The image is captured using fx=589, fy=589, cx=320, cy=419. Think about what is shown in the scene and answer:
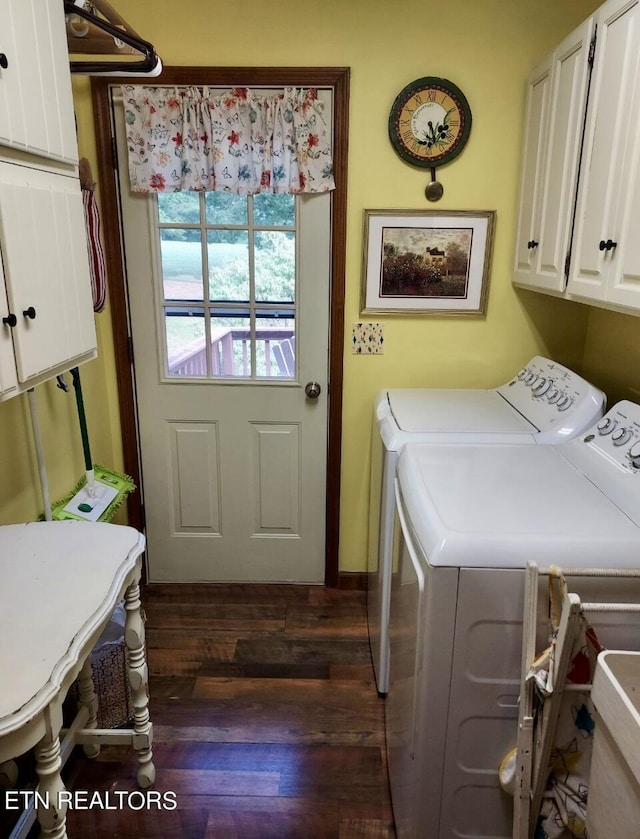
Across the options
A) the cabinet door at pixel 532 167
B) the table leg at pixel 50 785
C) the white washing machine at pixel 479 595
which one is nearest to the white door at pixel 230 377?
the cabinet door at pixel 532 167

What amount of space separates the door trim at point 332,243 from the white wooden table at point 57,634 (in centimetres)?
104

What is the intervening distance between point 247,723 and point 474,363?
163 centimetres

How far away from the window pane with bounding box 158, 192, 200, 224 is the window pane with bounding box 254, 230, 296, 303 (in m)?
0.26

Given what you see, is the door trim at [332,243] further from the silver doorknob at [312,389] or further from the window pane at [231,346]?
the window pane at [231,346]

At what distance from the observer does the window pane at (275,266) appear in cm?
239

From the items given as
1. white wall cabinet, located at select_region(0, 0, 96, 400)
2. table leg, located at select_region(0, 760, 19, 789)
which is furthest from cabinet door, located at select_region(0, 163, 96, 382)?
table leg, located at select_region(0, 760, 19, 789)

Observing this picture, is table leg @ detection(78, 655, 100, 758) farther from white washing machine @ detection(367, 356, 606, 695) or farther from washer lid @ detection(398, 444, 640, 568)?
Result: washer lid @ detection(398, 444, 640, 568)

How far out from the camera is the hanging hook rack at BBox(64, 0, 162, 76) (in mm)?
1566

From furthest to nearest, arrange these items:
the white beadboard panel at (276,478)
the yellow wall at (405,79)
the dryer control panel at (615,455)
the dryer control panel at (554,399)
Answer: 1. the white beadboard panel at (276,478)
2. the yellow wall at (405,79)
3. the dryer control panel at (554,399)
4. the dryer control panel at (615,455)

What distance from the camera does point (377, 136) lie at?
88.7 inches

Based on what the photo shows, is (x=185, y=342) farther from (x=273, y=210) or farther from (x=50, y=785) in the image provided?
(x=50, y=785)

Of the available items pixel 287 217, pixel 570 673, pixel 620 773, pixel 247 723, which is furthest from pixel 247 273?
pixel 620 773

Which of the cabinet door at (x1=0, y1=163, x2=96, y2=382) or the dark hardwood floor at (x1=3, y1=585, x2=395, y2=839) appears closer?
the cabinet door at (x1=0, y1=163, x2=96, y2=382)

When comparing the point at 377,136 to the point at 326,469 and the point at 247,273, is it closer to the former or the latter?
the point at 247,273
